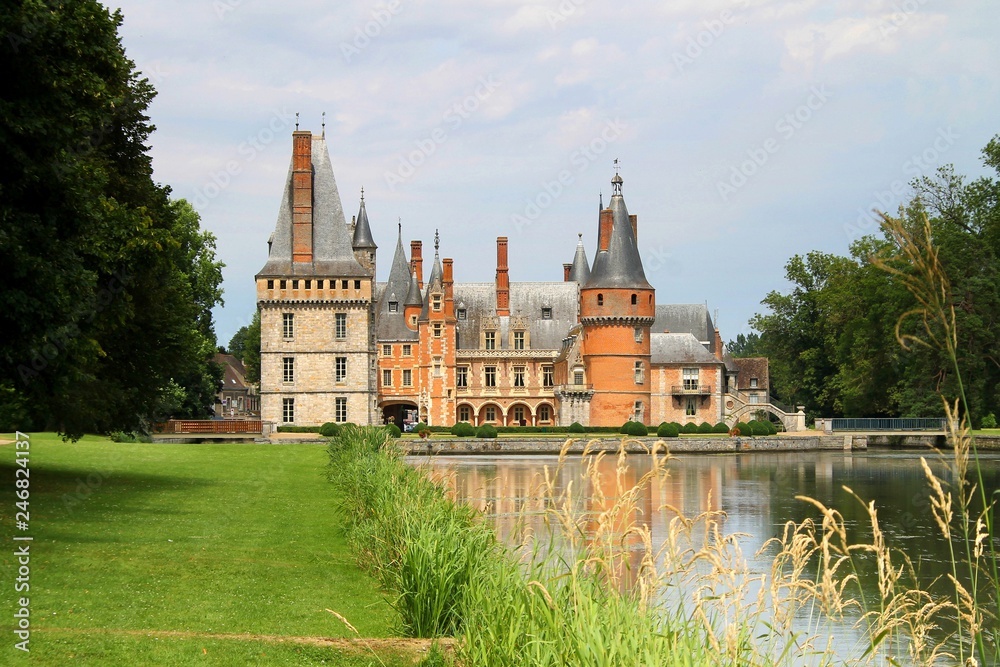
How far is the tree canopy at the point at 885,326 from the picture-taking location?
44.5 meters

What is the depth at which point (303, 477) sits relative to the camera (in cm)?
2223

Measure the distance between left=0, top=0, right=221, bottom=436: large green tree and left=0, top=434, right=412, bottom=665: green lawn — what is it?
1.65 metres

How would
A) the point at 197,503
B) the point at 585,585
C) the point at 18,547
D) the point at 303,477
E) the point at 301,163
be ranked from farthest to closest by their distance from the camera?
the point at 301,163 → the point at 303,477 → the point at 197,503 → the point at 18,547 → the point at 585,585

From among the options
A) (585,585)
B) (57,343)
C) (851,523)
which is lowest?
(851,523)

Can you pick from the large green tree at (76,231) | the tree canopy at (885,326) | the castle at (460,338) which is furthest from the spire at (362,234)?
the large green tree at (76,231)

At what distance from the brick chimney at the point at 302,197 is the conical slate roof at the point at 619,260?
14925 mm

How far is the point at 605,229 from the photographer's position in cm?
5778

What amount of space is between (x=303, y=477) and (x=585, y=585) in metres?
17.2

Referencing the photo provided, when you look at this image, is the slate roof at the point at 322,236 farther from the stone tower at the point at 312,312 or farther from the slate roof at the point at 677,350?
the slate roof at the point at 677,350

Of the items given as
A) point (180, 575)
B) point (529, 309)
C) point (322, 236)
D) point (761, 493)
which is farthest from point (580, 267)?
point (180, 575)

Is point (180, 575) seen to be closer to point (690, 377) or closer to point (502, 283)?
point (690, 377)

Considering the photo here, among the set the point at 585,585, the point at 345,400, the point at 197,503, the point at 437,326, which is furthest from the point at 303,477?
the point at 437,326

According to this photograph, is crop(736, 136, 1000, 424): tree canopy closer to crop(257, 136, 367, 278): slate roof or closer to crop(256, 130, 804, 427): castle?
crop(256, 130, 804, 427): castle

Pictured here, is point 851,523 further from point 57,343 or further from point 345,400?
point 345,400
